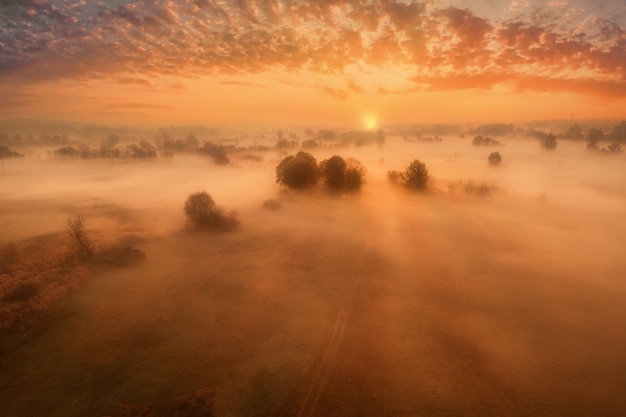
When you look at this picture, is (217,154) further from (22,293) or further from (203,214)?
(22,293)

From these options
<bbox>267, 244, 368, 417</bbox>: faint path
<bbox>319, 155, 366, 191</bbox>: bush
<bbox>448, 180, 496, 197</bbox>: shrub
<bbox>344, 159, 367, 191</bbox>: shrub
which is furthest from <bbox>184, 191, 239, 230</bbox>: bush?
<bbox>448, 180, 496, 197</bbox>: shrub

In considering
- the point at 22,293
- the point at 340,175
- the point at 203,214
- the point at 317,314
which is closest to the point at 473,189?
the point at 340,175

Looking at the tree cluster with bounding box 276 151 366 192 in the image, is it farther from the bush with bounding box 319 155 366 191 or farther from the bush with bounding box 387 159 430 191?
the bush with bounding box 387 159 430 191

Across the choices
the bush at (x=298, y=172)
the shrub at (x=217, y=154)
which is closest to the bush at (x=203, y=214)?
the bush at (x=298, y=172)

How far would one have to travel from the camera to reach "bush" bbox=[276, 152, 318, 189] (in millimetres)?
64312

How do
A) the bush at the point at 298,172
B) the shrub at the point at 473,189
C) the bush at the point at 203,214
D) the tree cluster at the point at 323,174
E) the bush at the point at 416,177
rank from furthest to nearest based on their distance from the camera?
the bush at the point at 416,177 < the bush at the point at 298,172 < the tree cluster at the point at 323,174 < the shrub at the point at 473,189 < the bush at the point at 203,214

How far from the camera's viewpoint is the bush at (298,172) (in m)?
64.3

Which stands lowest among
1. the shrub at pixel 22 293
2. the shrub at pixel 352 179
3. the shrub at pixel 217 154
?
the shrub at pixel 22 293

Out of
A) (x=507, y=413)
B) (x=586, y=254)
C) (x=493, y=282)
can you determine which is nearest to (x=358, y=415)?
(x=507, y=413)

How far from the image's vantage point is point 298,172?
64312mm

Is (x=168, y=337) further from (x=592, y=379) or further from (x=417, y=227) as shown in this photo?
(x=417, y=227)

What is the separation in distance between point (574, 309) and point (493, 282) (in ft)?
19.0

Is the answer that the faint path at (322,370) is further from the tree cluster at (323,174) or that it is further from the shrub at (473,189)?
→ the shrub at (473,189)

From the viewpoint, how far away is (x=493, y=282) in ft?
92.4
